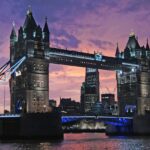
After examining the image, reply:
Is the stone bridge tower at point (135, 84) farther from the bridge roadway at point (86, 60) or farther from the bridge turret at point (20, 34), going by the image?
the bridge turret at point (20, 34)

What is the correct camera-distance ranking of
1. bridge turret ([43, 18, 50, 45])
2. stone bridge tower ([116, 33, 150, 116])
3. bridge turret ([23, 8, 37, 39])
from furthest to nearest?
stone bridge tower ([116, 33, 150, 116]), bridge turret ([43, 18, 50, 45]), bridge turret ([23, 8, 37, 39])

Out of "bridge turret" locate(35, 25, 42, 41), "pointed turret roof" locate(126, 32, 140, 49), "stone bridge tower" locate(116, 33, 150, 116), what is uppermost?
"pointed turret roof" locate(126, 32, 140, 49)

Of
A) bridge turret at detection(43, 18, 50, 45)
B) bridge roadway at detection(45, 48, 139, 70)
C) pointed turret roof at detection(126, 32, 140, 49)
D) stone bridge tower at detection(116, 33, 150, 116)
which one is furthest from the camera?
pointed turret roof at detection(126, 32, 140, 49)

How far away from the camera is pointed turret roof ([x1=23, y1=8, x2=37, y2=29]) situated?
10831 centimetres

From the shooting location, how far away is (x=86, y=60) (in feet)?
387

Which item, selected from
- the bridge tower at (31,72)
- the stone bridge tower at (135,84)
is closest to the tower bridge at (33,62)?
the bridge tower at (31,72)

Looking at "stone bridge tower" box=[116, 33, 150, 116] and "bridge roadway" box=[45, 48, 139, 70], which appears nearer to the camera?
"bridge roadway" box=[45, 48, 139, 70]

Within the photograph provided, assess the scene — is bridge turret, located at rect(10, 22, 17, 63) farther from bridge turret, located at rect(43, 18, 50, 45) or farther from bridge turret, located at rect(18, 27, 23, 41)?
bridge turret, located at rect(43, 18, 50, 45)

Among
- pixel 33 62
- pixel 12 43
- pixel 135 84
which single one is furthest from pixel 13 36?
pixel 135 84

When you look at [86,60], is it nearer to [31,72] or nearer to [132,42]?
[31,72]

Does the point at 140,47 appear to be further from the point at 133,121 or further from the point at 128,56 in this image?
the point at 133,121

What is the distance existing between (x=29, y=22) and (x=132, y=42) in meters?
37.3

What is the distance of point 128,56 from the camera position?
5285 inches

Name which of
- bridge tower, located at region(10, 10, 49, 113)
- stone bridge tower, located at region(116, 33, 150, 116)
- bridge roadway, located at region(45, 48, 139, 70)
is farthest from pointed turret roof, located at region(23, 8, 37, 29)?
stone bridge tower, located at region(116, 33, 150, 116)
